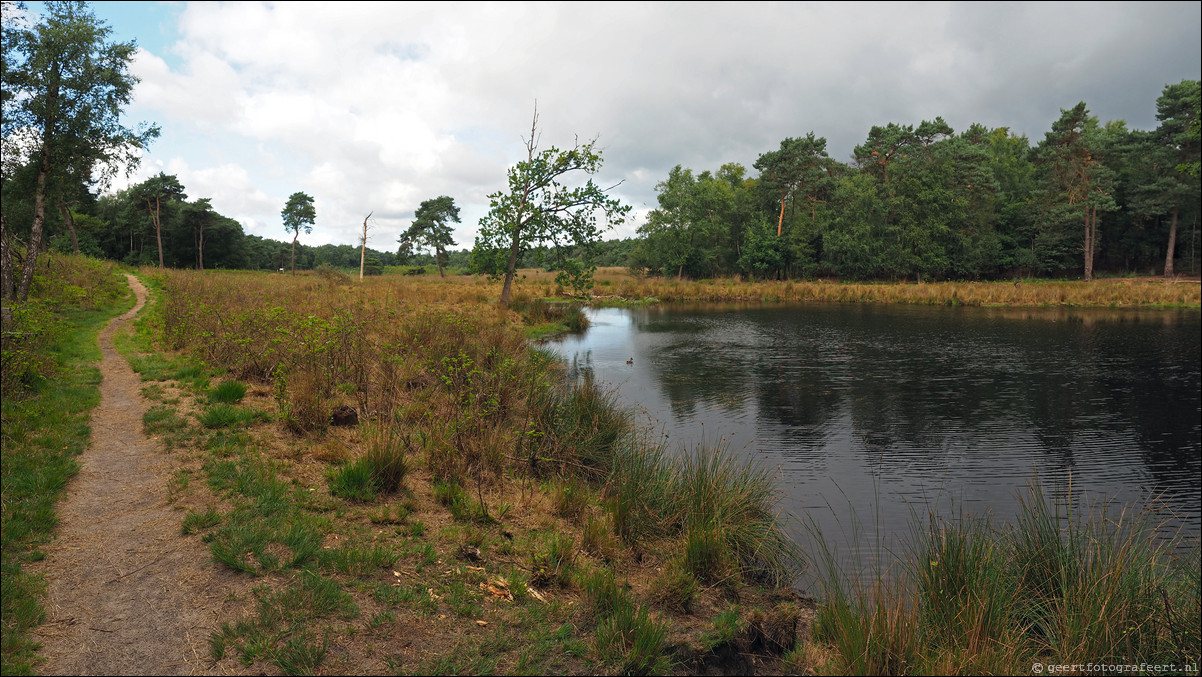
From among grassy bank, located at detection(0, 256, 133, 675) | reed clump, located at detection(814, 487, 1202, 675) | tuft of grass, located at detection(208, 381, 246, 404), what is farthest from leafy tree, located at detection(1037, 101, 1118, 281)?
grassy bank, located at detection(0, 256, 133, 675)

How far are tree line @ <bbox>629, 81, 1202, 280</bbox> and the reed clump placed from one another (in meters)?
48.8

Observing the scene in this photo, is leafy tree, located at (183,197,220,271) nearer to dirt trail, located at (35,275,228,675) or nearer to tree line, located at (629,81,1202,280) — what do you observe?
tree line, located at (629,81,1202,280)

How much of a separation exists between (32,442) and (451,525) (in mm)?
4797

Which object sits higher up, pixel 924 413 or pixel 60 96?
pixel 60 96

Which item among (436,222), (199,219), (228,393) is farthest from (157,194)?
(228,393)

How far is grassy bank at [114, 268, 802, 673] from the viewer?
11.9ft

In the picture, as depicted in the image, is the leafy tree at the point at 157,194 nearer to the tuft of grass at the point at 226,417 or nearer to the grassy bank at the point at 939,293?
the grassy bank at the point at 939,293

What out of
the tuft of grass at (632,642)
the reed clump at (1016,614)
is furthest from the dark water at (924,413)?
the tuft of grass at (632,642)

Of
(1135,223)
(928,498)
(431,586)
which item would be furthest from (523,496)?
(1135,223)

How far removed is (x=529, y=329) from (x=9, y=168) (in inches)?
632

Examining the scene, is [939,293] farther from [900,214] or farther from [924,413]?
[924,413]

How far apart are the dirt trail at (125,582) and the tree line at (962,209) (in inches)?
2028

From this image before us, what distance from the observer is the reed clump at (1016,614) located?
351cm

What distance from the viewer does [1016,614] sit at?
4195 millimetres
